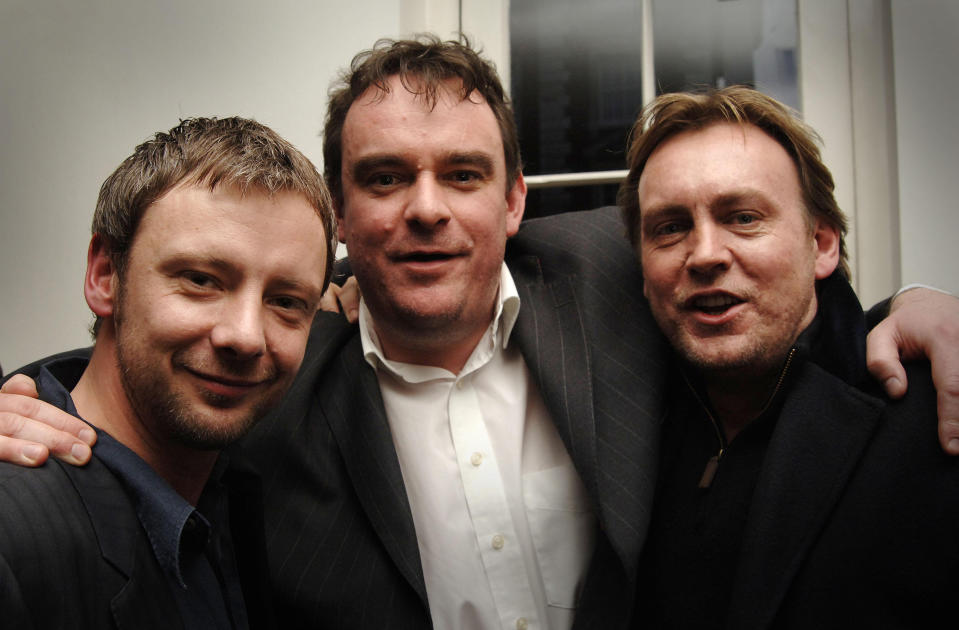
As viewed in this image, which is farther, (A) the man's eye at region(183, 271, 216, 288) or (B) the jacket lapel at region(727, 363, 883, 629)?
(B) the jacket lapel at region(727, 363, 883, 629)

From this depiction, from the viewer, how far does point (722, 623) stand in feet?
3.49

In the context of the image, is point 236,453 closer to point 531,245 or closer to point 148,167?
point 148,167

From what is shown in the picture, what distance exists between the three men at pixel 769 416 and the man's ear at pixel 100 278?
91cm

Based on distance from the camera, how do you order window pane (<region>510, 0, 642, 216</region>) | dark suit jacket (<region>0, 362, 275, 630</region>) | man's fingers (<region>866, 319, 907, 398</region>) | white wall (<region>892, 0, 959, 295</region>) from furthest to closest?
window pane (<region>510, 0, 642, 216</region>)
white wall (<region>892, 0, 959, 295</region>)
man's fingers (<region>866, 319, 907, 398</region>)
dark suit jacket (<region>0, 362, 275, 630</region>)

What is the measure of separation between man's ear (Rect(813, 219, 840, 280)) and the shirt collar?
0.59 m

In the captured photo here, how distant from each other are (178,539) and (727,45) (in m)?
1.93

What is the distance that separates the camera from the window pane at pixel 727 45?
1.90m

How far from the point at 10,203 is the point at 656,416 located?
2.18 m

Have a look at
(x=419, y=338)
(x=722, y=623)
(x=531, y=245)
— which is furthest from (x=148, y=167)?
(x=722, y=623)

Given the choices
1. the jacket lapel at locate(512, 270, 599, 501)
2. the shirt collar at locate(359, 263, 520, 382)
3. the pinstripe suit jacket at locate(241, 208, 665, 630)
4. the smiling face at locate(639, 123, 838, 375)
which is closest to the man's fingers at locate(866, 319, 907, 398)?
the smiling face at locate(639, 123, 838, 375)

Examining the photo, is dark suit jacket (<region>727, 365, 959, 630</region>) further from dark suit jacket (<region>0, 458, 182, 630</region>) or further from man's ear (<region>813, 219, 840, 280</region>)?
dark suit jacket (<region>0, 458, 182, 630</region>)

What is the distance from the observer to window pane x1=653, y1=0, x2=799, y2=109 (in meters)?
1.90

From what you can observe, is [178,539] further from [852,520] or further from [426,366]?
[852,520]

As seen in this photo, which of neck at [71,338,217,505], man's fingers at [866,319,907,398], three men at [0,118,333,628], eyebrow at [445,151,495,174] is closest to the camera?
three men at [0,118,333,628]
